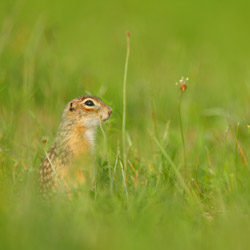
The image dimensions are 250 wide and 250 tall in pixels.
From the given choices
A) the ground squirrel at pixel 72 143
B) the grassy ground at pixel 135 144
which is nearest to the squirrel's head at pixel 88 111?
the ground squirrel at pixel 72 143

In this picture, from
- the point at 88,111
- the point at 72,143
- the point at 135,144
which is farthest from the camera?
the point at 135,144

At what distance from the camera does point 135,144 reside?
6.58 meters

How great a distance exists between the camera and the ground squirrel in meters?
5.06

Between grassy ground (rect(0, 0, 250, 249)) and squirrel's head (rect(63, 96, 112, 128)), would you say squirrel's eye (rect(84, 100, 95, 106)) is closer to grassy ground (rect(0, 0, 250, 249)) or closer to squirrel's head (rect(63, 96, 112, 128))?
squirrel's head (rect(63, 96, 112, 128))

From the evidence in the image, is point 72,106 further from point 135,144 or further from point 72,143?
point 135,144

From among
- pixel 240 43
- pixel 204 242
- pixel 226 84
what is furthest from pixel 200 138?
pixel 240 43

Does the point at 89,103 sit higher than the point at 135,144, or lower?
higher

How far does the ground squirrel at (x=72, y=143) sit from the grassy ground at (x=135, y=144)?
0.14 metres

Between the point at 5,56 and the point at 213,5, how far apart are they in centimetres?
1153

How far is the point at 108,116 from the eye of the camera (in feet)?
18.4

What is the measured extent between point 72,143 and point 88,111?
Result: 0.39 m

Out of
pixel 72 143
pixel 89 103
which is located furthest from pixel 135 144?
pixel 72 143

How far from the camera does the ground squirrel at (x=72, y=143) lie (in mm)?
5062

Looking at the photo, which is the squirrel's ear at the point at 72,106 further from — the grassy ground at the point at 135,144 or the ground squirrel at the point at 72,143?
the grassy ground at the point at 135,144
